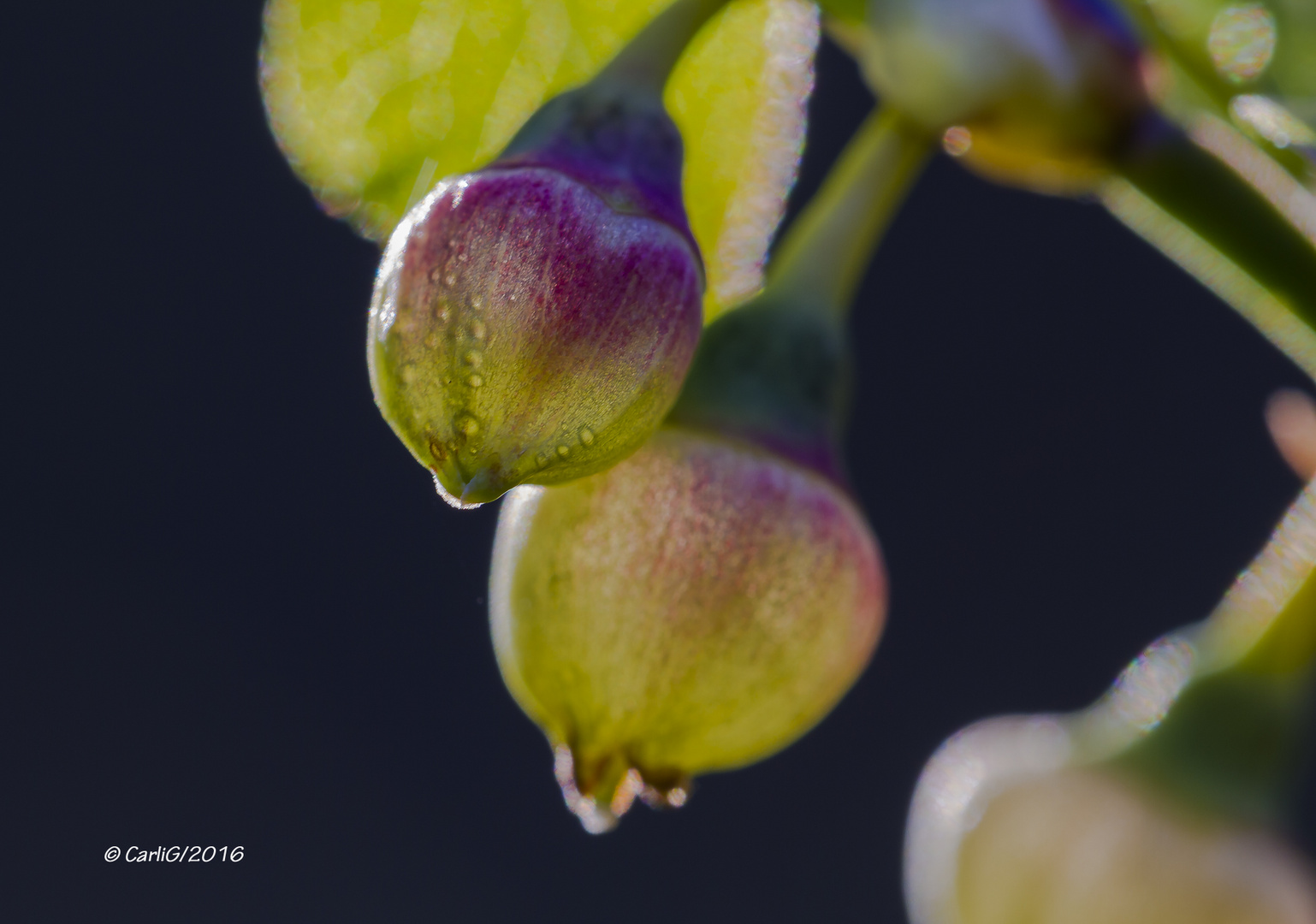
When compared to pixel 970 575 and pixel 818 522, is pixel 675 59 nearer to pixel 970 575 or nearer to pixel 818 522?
pixel 818 522

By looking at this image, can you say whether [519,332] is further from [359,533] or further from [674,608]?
[359,533]

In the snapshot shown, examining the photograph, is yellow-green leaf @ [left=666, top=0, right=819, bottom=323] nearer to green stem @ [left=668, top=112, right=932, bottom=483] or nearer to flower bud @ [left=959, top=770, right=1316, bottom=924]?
green stem @ [left=668, top=112, right=932, bottom=483]

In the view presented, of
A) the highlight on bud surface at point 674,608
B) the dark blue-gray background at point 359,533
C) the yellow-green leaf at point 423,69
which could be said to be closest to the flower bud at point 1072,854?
the highlight on bud surface at point 674,608

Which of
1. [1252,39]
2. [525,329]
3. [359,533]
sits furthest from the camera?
[359,533]

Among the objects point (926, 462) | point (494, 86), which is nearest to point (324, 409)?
point (926, 462)

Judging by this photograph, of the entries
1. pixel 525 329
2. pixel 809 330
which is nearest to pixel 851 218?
pixel 809 330

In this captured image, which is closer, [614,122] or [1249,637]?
[614,122]
